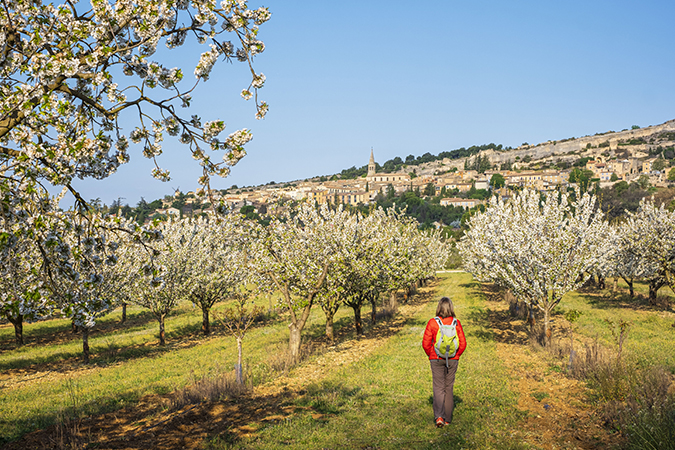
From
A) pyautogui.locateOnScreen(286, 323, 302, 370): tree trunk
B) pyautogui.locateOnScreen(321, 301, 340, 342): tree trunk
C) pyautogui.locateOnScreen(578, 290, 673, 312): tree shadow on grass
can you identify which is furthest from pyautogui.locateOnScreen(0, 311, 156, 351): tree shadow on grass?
pyautogui.locateOnScreen(578, 290, 673, 312): tree shadow on grass

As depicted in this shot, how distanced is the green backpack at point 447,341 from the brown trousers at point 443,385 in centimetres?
16

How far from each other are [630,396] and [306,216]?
12.7 metres

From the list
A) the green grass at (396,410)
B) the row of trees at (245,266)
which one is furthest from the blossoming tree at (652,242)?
the green grass at (396,410)

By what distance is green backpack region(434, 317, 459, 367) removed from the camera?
7637 millimetres

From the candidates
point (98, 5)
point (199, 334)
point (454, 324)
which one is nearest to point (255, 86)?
point (98, 5)

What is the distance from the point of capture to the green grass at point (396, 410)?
24.4ft

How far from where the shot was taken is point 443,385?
7.96 metres

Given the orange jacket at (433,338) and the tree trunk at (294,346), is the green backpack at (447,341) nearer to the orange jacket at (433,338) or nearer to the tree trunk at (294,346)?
the orange jacket at (433,338)

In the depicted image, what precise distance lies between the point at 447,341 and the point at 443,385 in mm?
1020

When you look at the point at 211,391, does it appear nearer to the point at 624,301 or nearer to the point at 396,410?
the point at 396,410

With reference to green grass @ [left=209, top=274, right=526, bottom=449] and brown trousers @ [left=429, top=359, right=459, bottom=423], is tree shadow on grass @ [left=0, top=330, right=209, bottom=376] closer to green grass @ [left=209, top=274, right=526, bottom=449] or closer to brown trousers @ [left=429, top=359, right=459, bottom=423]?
green grass @ [left=209, top=274, right=526, bottom=449]

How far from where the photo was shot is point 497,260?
16156 millimetres

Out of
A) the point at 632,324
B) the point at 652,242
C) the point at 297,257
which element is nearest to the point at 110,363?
the point at 297,257

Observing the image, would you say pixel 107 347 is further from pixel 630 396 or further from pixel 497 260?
pixel 630 396
